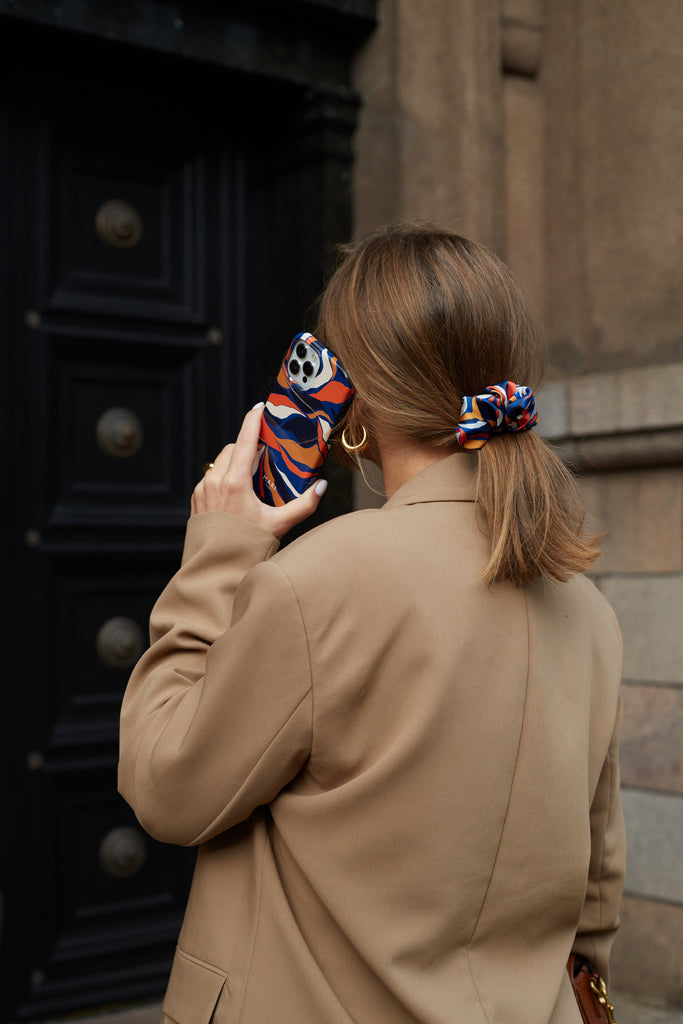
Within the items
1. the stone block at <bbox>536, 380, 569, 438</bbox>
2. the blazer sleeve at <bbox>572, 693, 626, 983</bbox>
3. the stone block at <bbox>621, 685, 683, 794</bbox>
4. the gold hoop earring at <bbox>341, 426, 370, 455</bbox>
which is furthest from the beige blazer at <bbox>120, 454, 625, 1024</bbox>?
the stone block at <bbox>536, 380, 569, 438</bbox>

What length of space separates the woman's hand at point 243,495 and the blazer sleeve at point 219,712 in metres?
0.13

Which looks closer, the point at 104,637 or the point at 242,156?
the point at 104,637

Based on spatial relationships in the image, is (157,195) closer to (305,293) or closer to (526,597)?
(305,293)

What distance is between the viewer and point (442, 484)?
138 cm

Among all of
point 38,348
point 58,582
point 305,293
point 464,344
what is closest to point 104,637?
point 58,582

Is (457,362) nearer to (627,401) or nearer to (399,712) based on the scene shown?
(399,712)

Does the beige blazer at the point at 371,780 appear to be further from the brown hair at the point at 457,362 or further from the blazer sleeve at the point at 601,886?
the blazer sleeve at the point at 601,886

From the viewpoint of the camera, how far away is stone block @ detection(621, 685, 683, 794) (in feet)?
10.2

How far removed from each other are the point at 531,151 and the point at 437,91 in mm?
367

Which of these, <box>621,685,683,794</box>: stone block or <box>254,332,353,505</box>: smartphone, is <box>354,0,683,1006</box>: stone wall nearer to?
<box>621,685,683,794</box>: stone block

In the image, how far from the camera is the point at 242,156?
Result: 12.0 feet

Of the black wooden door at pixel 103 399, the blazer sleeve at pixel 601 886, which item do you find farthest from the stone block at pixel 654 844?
the blazer sleeve at pixel 601 886

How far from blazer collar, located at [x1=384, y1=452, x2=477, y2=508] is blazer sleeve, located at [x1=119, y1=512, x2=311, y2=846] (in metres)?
0.22

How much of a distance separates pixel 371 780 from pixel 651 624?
2.16 meters
